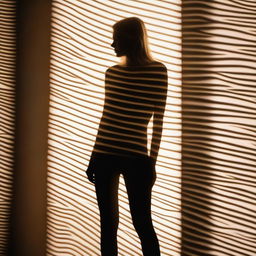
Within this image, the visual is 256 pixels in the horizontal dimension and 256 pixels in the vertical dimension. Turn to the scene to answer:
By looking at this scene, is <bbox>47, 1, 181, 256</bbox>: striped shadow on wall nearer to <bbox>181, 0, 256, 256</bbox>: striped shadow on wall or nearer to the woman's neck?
<bbox>181, 0, 256, 256</bbox>: striped shadow on wall

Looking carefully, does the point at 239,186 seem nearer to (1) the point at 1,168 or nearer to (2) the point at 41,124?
(2) the point at 41,124

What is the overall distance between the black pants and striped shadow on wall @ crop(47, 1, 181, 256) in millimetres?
185

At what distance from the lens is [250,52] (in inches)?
40.1

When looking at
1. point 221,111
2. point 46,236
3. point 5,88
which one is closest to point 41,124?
point 5,88

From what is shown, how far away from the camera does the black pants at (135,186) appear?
915 mm

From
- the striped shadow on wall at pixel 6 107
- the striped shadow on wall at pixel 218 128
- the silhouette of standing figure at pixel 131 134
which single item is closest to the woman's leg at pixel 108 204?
the silhouette of standing figure at pixel 131 134

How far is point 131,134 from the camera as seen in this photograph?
3.09ft

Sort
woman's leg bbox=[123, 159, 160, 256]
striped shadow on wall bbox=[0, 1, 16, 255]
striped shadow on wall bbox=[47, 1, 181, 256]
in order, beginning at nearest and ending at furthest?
1. woman's leg bbox=[123, 159, 160, 256]
2. striped shadow on wall bbox=[47, 1, 181, 256]
3. striped shadow on wall bbox=[0, 1, 16, 255]

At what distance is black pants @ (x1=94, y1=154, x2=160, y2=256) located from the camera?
91 centimetres

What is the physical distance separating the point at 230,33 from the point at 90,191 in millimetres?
993

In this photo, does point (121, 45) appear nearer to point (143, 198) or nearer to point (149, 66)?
point (149, 66)

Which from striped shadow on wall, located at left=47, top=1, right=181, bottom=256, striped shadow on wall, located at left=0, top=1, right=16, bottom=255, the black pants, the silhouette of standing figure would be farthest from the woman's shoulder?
striped shadow on wall, located at left=0, top=1, right=16, bottom=255

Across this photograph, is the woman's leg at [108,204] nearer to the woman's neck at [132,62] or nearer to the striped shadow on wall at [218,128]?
the striped shadow on wall at [218,128]

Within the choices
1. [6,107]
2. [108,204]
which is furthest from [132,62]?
[6,107]
